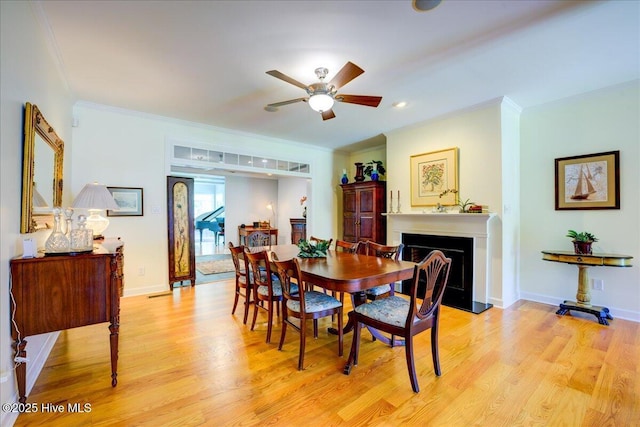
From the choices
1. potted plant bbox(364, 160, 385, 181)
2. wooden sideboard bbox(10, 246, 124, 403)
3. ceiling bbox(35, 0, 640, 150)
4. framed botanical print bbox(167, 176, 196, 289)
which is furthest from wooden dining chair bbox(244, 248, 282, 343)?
potted plant bbox(364, 160, 385, 181)

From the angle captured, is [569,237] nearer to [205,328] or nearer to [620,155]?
[620,155]

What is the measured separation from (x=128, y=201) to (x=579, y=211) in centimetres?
588

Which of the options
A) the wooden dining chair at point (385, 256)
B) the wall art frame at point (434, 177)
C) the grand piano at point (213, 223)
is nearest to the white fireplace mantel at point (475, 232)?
the wall art frame at point (434, 177)

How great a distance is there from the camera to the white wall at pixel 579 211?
314 cm

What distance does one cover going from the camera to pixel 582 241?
3182 millimetres

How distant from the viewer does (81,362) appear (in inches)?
89.9

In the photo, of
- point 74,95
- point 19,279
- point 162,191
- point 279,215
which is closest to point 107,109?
point 74,95

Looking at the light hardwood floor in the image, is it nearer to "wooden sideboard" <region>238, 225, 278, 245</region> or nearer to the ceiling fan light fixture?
the ceiling fan light fixture

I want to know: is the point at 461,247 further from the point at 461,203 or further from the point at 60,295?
the point at 60,295

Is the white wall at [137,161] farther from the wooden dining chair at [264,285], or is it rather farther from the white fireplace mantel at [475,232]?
the white fireplace mantel at [475,232]

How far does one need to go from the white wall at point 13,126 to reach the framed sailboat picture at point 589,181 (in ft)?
17.0

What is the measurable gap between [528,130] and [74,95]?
5776 millimetres

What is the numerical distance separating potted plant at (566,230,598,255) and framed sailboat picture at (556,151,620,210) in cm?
41

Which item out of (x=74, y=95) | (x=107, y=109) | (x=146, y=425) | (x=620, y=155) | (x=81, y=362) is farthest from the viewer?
(x=107, y=109)
